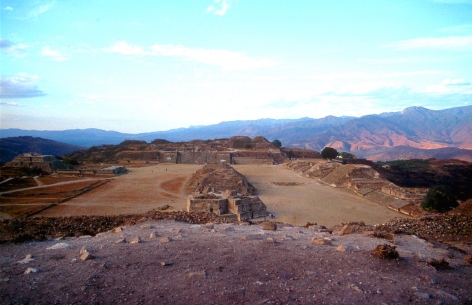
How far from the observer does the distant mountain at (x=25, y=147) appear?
240ft

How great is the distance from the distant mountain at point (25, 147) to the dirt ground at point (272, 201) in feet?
182

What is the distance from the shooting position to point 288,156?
6662 cm

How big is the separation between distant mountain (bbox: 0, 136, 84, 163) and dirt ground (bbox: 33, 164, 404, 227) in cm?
5558

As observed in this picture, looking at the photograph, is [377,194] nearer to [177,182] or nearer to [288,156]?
[177,182]

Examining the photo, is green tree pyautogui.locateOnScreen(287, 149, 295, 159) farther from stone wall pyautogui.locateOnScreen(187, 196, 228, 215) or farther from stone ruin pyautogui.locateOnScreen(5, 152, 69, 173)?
stone wall pyautogui.locateOnScreen(187, 196, 228, 215)

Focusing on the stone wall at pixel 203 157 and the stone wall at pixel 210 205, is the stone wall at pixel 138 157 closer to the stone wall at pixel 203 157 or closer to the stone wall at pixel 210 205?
the stone wall at pixel 203 157

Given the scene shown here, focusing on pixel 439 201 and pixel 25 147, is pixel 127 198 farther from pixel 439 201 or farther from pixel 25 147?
pixel 25 147

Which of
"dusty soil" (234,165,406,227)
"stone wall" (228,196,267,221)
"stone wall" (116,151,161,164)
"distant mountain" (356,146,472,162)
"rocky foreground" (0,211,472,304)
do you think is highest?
"rocky foreground" (0,211,472,304)

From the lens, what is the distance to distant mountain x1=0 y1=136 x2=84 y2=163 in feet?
240

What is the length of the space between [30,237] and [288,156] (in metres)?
61.2

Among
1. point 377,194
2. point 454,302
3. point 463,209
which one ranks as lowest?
point 377,194

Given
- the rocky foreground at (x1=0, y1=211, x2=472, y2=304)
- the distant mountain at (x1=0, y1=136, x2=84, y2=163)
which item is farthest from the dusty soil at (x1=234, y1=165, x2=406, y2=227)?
the distant mountain at (x1=0, y1=136, x2=84, y2=163)

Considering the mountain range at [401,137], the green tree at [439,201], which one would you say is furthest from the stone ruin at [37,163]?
the mountain range at [401,137]

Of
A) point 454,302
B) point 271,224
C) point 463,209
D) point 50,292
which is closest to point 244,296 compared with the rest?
point 50,292
